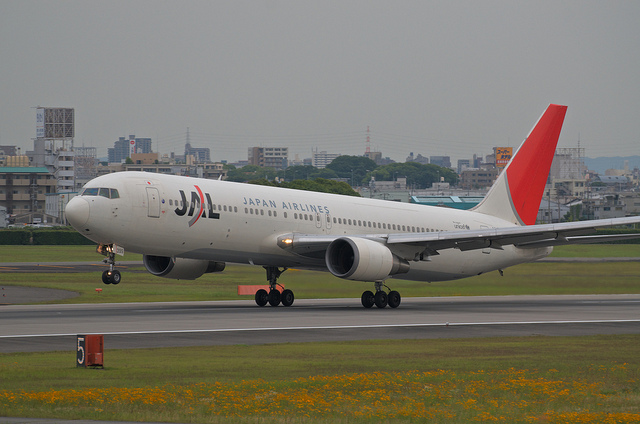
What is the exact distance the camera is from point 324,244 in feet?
130

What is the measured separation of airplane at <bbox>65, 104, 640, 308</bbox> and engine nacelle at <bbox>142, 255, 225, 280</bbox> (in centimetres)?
5

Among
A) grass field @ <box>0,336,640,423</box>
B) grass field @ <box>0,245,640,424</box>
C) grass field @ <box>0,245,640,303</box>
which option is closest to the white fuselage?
grass field @ <box>0,245,640,303</box>

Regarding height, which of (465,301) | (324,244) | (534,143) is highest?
(534,143)

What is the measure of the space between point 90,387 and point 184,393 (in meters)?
2.13

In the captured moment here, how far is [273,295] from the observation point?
41.9 metres

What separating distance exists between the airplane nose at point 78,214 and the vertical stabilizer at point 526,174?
23.5 metres

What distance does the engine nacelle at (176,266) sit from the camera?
4088 cm

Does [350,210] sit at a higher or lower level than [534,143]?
lower

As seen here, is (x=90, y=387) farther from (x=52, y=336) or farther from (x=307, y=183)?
(x=307, y=183)

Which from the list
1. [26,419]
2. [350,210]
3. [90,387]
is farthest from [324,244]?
[26,419]

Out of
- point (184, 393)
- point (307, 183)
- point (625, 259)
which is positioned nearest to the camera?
point (184, 393)

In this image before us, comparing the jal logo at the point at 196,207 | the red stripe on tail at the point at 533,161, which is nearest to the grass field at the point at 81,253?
the red stripe on tail at the point at 533,161

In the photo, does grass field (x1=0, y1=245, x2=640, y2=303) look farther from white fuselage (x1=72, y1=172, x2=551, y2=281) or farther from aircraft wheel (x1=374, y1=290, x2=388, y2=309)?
aircraft wheel (x1=374, y1=290, x2=388, y2=309)

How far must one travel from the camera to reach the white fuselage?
118 ft
